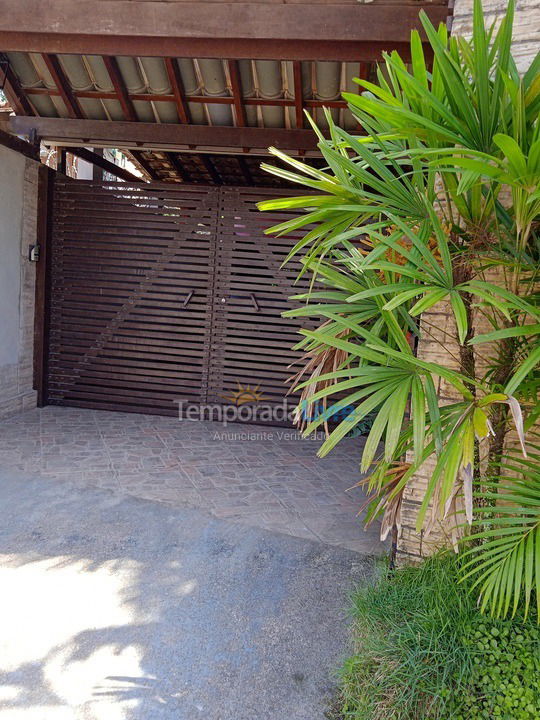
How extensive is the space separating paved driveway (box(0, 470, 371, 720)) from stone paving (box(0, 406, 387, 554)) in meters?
0.31

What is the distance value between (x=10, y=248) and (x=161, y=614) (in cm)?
465

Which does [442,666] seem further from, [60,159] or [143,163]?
[143,163]

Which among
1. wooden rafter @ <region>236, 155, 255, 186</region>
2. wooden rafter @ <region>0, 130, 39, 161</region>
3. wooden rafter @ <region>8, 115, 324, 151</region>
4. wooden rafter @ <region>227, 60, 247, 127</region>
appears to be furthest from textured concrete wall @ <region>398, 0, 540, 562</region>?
wooden rafter @ <region>236, 155, 255, 186</region>

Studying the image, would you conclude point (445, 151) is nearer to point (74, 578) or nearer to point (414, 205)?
point (414, 205)

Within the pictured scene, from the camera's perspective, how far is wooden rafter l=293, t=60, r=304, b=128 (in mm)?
4825

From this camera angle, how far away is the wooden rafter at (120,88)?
16.8 ft

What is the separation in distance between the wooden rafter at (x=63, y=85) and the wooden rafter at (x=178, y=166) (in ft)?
6.67

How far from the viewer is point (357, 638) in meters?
2.38

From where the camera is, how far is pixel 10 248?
Result: 19.0 feet

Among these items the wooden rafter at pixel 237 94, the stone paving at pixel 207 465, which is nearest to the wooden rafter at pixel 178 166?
the wooden rafter at pixel 237 94

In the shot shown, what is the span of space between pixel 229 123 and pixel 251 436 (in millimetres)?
3625

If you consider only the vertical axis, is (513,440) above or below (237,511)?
above

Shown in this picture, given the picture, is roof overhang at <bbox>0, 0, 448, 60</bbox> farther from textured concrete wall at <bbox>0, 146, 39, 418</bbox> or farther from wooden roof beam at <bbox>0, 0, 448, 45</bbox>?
textured concrete wall at <bbox>0, 146, 39, 418</bbox>

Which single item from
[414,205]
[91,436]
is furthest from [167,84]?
[414,205]
